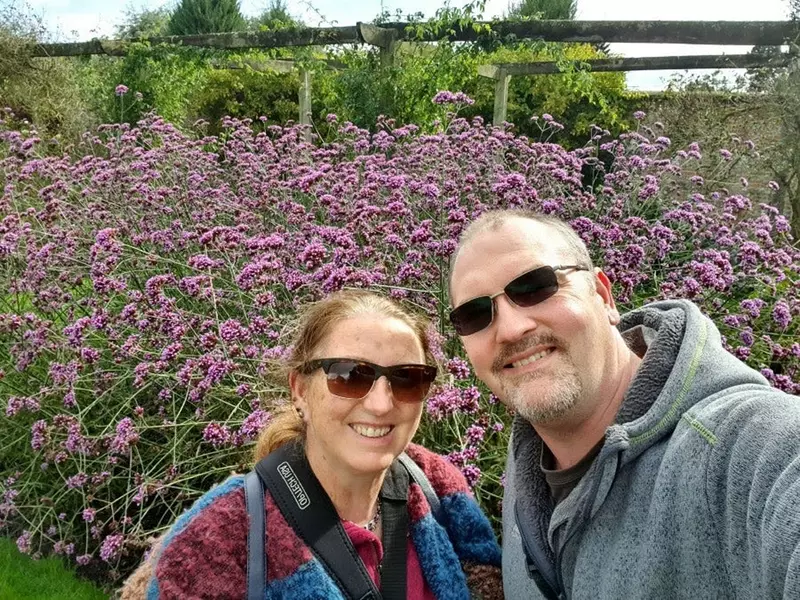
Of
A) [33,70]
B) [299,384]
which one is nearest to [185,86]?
[33,70]

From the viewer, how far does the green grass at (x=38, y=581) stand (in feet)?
11.3

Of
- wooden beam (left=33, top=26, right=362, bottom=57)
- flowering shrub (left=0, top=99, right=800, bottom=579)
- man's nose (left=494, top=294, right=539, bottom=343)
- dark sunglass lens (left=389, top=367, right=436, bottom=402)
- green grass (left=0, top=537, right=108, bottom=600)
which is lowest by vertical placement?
green grass (left=0, top=537, right=108, bottom=600)

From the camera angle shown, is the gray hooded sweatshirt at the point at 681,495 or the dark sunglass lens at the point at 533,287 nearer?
the gray hooded sweatshirt at the point at 681,495

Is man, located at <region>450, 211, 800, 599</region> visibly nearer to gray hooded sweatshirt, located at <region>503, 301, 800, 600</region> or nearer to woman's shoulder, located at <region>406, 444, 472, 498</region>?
gray hooded sweatshirt, located at <region>503, 301, 800, 600</region>

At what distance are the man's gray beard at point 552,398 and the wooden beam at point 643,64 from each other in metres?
6.96

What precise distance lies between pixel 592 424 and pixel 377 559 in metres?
0.63

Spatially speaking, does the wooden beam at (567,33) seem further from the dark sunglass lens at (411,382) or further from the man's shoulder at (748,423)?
the man's shoulder at (748,423)

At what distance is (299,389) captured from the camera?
1.98m

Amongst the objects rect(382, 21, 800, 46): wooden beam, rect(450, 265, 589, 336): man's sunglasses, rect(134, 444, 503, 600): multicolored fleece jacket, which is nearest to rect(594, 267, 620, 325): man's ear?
rect(450, 265, 589, 336): man's sunglasses

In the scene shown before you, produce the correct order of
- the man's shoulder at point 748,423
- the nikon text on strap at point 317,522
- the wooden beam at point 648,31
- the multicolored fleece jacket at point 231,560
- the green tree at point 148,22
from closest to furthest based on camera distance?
the man's shoulder at point 748,423 → the multicolored fleece jacket at point 231,560 → the nikon text on strap at point 317,522 → the wooden beam at point 648,31 → the green tree at point 148,22

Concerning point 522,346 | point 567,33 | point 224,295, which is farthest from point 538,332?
point 567,33

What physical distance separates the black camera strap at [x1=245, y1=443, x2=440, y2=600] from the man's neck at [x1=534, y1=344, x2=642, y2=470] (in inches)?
18.4

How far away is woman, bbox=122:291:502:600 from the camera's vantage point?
1.63m

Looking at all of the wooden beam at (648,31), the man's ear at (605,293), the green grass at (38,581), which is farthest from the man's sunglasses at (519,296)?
the wooden beam at (648,31)
